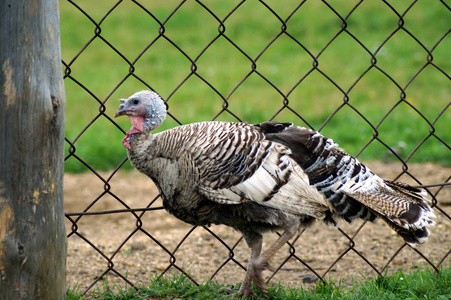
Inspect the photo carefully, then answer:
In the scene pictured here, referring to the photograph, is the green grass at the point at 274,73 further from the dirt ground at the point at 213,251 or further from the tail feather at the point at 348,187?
the tail feather at the point at 348,187

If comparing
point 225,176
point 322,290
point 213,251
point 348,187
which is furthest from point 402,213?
point 213,251

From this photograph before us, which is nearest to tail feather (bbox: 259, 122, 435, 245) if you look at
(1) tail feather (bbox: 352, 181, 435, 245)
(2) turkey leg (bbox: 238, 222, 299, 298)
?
(1) tail feather (bbox: 352, 181, 435, 245)

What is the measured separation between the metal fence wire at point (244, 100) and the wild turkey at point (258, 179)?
0.20 m

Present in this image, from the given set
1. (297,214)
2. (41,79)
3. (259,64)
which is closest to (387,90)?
(259,64)

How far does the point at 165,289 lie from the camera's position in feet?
10.5

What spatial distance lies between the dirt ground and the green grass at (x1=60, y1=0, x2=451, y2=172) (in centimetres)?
120

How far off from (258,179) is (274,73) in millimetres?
6538

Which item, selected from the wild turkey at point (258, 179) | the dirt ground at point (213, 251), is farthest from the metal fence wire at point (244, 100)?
the wild turkey at point (258, 179)

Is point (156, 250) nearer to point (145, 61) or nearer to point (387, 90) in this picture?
point (387, 90)

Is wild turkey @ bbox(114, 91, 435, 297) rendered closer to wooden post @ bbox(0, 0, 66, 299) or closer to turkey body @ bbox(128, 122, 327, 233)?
turkey body @ bbox(128, 122, 327, 233)

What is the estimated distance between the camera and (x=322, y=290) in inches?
132

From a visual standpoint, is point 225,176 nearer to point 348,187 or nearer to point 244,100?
point 348,187

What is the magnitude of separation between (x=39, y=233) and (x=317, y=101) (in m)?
6.26

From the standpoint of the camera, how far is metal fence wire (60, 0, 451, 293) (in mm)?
3570
